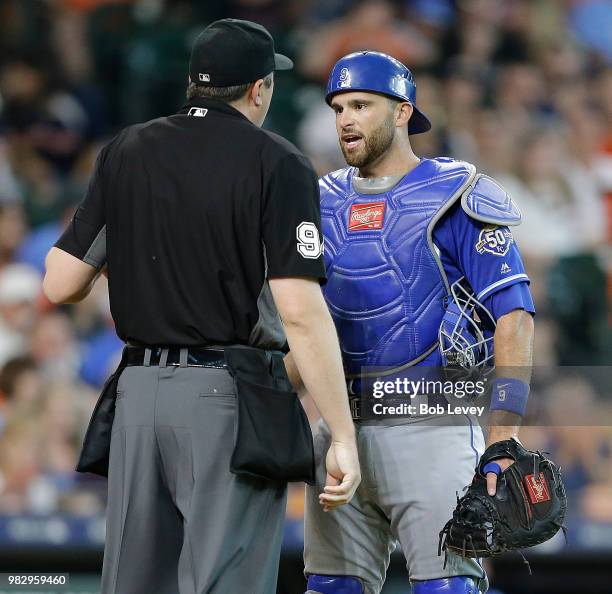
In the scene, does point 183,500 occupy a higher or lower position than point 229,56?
lower

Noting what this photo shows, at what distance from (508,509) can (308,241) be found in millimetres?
1015

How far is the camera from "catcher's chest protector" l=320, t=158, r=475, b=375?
11.8 ft

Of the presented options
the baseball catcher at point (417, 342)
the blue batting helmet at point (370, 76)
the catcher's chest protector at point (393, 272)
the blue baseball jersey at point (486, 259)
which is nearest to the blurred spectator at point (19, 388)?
the baseball catcher at point (417, 342)

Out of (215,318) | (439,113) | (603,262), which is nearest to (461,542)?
(215,318)

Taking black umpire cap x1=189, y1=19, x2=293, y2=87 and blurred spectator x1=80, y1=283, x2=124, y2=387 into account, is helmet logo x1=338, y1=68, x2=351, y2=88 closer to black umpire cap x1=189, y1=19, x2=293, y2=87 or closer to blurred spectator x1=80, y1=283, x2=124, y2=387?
black umpire cap x1=189, y1=19, x2=293, y2=87

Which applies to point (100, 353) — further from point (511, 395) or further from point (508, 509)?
point (508, 509)

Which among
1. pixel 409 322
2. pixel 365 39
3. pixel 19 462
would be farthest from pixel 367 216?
pixel 365 39

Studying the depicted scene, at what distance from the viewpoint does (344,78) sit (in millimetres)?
3754

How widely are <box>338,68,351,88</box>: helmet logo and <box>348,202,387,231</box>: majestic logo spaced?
39 cm

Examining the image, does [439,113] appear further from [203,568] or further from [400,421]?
[203,568]

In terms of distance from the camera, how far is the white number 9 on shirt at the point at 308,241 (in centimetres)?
292

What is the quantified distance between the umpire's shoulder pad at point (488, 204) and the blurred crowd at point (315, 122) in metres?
2.72

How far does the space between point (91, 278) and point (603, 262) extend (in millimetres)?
4829

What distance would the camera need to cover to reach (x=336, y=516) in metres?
3.61
